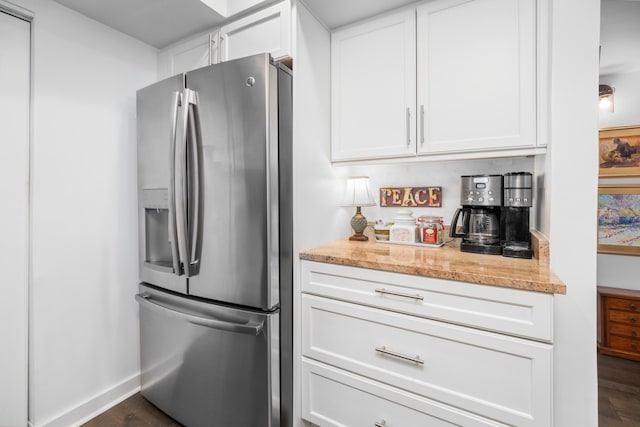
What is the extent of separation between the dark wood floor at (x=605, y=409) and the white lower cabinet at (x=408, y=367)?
0.95 m

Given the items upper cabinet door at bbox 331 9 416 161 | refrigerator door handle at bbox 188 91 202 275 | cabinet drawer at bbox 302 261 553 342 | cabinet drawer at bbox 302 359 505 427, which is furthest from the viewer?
upper cabinet door at bbox 331 9 416 161

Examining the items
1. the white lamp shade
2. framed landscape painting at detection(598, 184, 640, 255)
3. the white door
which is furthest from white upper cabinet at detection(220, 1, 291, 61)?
framed landscape painting at detection(598, 184, 640, 255)

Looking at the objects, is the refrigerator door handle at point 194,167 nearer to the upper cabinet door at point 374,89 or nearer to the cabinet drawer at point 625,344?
the upper cabinet door at point 374,89

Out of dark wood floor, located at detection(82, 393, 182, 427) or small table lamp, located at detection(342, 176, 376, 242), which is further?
small table lamp, located at detection(342, 176, 376, 242)

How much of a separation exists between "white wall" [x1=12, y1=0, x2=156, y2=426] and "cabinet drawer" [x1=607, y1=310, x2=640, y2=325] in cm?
346

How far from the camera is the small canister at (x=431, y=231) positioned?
163 centimetres

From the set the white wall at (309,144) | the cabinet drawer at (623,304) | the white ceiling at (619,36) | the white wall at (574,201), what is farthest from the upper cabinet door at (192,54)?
the cabinet drawer at (623,304)

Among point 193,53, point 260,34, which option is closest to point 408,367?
point 260,34

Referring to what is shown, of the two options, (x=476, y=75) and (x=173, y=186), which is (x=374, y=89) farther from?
(x=173, y=186)

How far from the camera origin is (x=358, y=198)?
178cm

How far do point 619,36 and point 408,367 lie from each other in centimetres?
248

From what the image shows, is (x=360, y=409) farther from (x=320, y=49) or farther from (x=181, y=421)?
(x=320, y=49)

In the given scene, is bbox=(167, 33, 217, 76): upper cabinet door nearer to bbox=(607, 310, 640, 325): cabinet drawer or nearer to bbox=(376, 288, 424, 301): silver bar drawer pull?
bbox=(376, 288, 424, 301): silver bar drawer pull

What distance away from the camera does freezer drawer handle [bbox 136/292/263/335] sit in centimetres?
129
